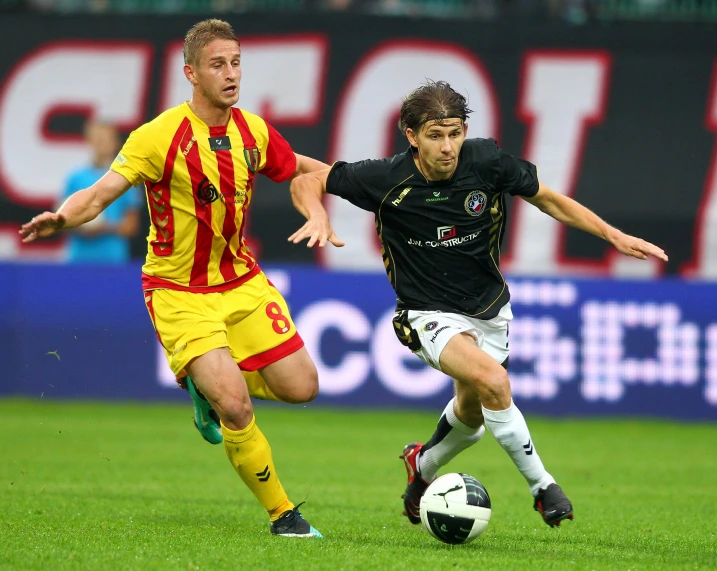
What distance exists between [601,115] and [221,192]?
30.8 ft

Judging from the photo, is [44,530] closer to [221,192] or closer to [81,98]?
[221,192]

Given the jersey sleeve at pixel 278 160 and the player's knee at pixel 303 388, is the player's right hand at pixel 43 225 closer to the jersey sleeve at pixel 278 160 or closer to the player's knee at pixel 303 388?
the jersey sleeve at pixel 278 160

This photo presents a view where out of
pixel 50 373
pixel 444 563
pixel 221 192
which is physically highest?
pixel 221 192

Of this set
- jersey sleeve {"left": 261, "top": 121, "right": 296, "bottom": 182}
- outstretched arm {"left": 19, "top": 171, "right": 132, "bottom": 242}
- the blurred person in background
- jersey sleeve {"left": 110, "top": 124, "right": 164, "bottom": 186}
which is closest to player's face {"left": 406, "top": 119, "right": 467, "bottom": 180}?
jersey sleeve {"left": 261, "top": 121, "right": 296, "bottom": 182}

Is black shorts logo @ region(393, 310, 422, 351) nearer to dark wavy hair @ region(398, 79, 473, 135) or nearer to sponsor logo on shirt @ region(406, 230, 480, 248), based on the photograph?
sponsor logo on shirt @ region(406, 230, 480, 248)

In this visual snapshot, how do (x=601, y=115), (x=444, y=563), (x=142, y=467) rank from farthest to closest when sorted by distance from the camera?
(x=601, y=115)
(x=142, y=467)
(x=444, y=563)

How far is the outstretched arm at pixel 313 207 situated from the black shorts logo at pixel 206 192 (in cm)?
46

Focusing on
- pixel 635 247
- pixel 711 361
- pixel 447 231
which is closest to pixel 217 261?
pixel 447 231

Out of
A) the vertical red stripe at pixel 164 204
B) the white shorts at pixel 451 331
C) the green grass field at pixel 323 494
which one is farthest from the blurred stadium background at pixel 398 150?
the vertical red stripe at pixel 164 204

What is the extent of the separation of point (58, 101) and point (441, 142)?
1041 cm

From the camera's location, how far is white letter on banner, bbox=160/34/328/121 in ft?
50.4

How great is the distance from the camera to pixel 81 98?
1584cm

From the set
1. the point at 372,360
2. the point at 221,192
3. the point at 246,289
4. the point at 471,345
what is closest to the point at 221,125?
the point at 221,192

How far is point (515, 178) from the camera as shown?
688 centimetres
